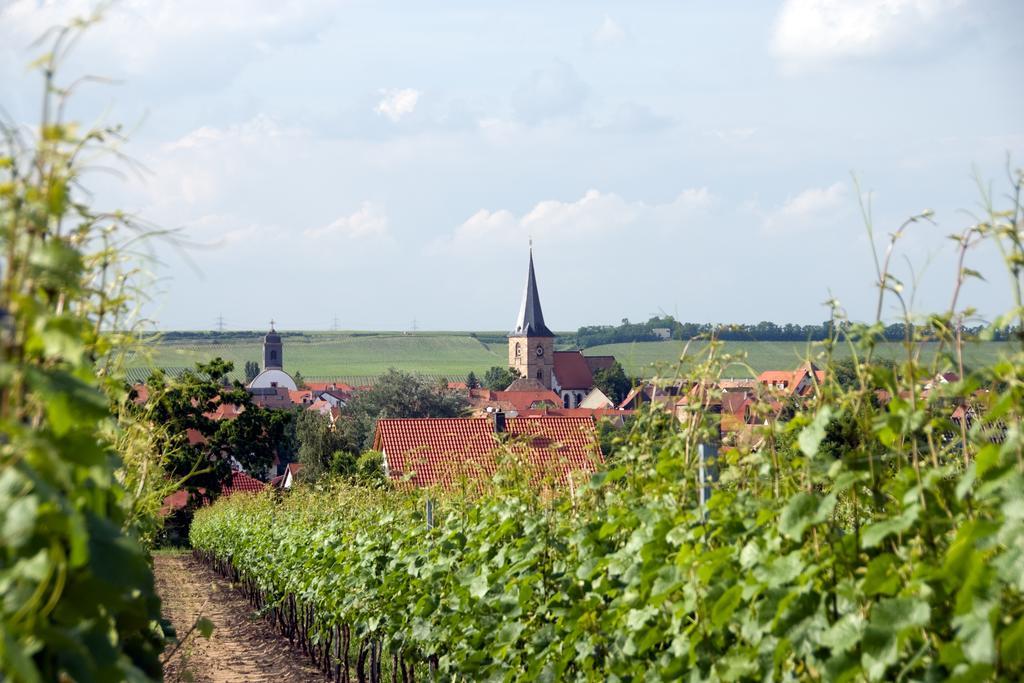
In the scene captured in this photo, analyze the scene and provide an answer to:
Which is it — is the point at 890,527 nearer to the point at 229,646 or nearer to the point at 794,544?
the point at 794,544

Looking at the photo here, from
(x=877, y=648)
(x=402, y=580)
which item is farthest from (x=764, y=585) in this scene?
(x=402, y=580)

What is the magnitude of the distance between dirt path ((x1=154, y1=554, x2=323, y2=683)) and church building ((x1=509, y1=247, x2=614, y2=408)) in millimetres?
78409

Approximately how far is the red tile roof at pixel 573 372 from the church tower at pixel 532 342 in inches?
267

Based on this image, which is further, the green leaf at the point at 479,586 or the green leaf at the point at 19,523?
the green leaf at the point at 479,586

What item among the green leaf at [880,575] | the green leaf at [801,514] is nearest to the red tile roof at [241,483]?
the green leaf at [801,514]

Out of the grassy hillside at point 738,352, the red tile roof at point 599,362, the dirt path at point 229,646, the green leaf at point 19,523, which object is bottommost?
the dirt path at point 229,646

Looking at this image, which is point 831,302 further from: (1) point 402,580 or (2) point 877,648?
(1) point 402,580

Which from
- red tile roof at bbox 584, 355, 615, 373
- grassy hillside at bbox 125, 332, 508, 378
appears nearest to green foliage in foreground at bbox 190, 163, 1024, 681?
red tile roof at bbox 584, 355, 615, 373

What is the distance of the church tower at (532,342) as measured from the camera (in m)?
110

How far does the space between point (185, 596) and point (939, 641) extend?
20970 mm

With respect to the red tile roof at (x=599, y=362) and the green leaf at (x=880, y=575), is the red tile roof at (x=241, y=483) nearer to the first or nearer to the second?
the green leaf at (x=880, y=575)

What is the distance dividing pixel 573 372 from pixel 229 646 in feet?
382

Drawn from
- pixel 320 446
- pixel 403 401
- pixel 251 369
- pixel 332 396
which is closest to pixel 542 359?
pixel 332 396

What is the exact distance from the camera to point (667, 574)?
4027mm
